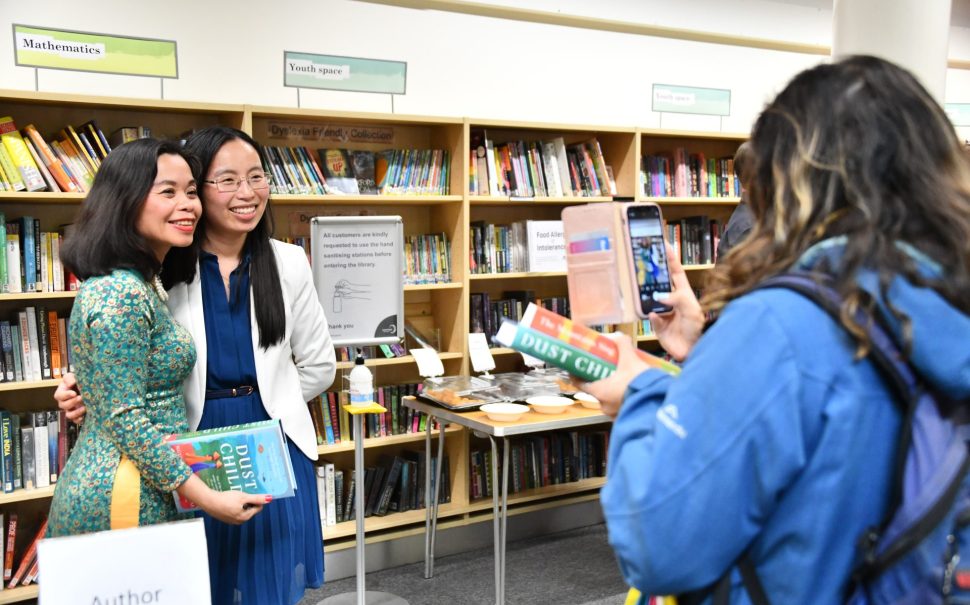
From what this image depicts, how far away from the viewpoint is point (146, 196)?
197cm

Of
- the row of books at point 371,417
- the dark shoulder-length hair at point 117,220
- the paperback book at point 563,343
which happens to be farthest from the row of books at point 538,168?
the paperback book at point 563,343

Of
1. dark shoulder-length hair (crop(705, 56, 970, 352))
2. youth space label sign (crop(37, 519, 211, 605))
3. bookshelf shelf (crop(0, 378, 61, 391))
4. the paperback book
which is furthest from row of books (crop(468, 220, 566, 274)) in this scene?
dark shoulder-length hair (crop(705, 56, 970, 352))

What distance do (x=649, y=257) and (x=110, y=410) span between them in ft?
4.11

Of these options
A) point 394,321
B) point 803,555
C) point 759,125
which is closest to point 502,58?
point 394,321

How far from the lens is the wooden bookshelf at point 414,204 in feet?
11.4

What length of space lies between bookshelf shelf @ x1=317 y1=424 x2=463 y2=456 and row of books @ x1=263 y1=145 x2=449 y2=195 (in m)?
1.22

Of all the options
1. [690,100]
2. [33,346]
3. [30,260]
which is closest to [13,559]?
[33,346]

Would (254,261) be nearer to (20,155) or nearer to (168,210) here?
(168,210)

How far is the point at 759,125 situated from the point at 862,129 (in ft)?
0.42

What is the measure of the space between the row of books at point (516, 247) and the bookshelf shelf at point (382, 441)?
2.80 feet

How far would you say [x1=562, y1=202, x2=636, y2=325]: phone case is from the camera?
4.28 ft

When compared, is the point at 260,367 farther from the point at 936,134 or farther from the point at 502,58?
the point at 502,58

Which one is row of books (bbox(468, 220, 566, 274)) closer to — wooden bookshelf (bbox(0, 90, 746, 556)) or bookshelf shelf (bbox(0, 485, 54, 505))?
wooden bookshelf (bbox(0, 90, 746, 556))

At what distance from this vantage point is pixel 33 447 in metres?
3.34
